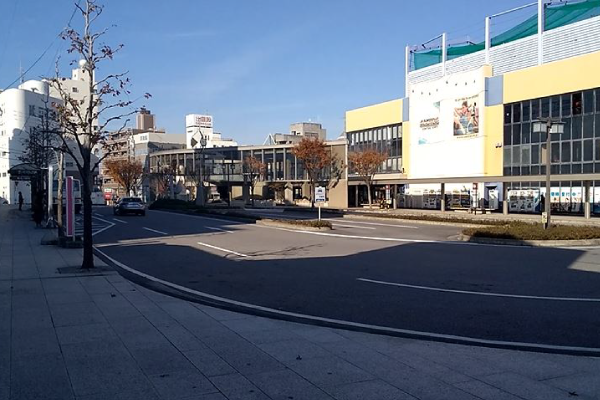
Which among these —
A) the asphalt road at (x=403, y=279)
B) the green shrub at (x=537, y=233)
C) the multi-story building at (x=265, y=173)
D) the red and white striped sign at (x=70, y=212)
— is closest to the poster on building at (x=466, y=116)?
the multi-story building at (x=265, y=173)

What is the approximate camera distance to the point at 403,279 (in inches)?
545

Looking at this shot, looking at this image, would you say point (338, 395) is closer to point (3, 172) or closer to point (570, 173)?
point (570, 173)

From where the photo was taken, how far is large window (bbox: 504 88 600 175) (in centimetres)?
4219

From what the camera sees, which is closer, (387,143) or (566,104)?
(566,104)

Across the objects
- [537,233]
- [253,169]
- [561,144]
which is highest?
[561,144]

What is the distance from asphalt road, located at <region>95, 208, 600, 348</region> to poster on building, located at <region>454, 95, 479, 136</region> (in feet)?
93.9

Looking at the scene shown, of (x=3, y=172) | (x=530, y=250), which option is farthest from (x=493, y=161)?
(x=3, y=172)

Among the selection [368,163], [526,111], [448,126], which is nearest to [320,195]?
[526,111]

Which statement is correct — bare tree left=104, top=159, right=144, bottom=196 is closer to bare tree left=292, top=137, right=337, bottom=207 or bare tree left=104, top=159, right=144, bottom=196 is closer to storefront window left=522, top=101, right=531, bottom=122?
bare tree left=292, top=137, right=337, bottom=207

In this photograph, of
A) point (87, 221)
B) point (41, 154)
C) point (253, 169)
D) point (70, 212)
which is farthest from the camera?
point (253, 169)

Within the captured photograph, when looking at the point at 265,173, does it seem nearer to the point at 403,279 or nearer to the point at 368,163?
the point at 368,163

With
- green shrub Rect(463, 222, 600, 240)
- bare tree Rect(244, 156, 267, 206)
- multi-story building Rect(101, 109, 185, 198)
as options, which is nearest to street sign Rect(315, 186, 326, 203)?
green shrub Rect(463, 222, 600, 240)

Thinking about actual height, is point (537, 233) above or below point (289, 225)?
above

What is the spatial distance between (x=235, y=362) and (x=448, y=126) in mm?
51286
